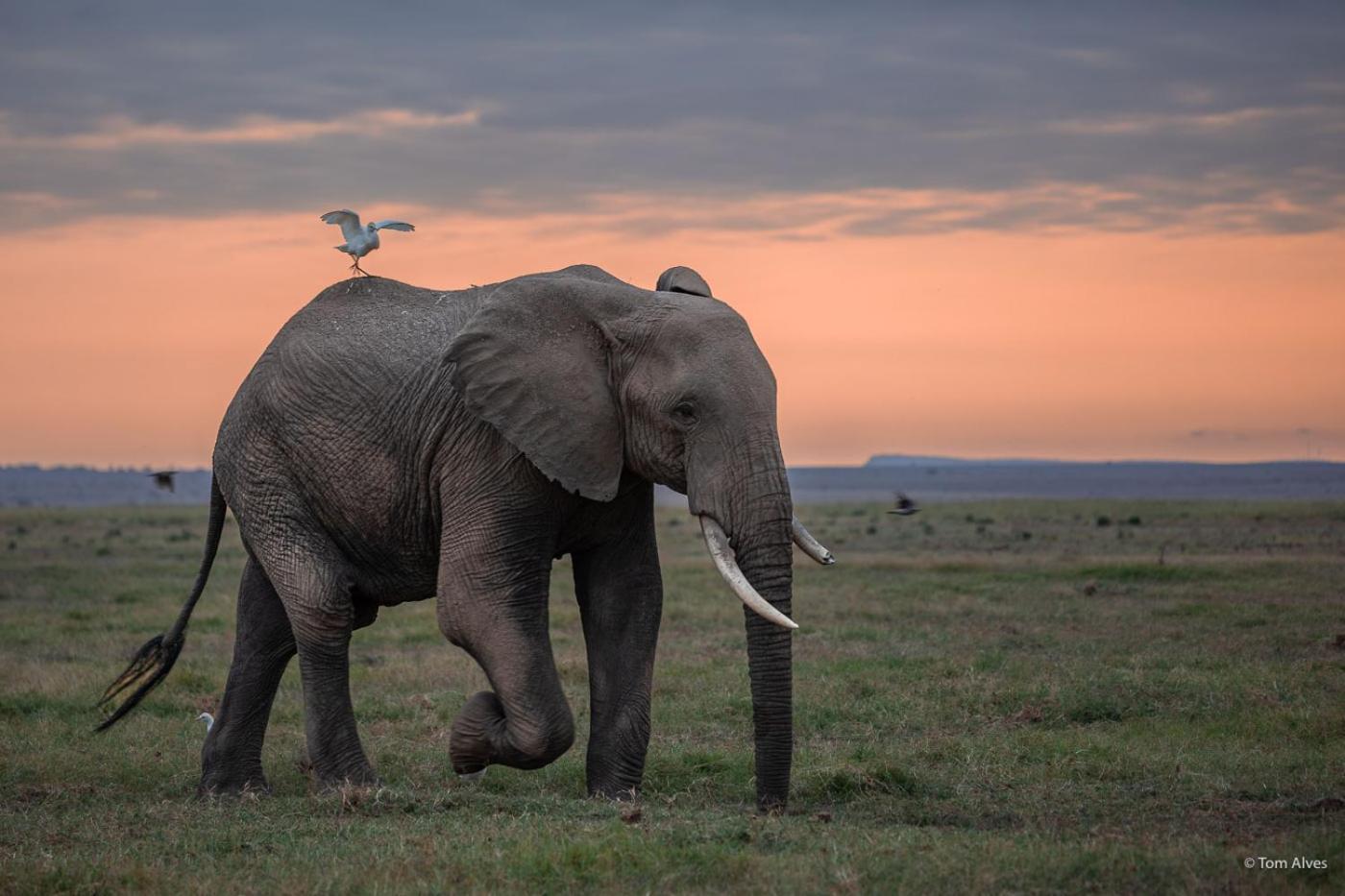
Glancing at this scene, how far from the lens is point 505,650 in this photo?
30.7 ft

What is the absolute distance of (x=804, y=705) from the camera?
43.3 feet

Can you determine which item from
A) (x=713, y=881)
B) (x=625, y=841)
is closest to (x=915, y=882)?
(x=713, y=881)

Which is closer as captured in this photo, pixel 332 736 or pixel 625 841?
pixel 625 841

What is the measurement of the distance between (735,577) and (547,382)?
1608mm

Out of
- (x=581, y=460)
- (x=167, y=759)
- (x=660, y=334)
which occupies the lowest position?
(x=167, y=759)

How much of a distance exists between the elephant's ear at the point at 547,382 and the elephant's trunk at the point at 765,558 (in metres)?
0.75

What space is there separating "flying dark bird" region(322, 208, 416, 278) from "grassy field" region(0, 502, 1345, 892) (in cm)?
359

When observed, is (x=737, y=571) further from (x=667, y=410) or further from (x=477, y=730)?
(x=477, y=730)

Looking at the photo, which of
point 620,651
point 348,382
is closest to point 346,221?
point 348,382

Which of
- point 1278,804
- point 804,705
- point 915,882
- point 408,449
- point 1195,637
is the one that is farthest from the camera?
point 1195,637

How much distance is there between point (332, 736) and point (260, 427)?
1940 millimetres

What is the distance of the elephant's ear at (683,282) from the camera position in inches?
387

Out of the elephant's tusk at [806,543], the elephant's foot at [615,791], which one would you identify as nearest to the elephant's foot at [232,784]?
the elephant's foot at [615,791]

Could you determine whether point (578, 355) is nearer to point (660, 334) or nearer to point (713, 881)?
point (660, 334)
